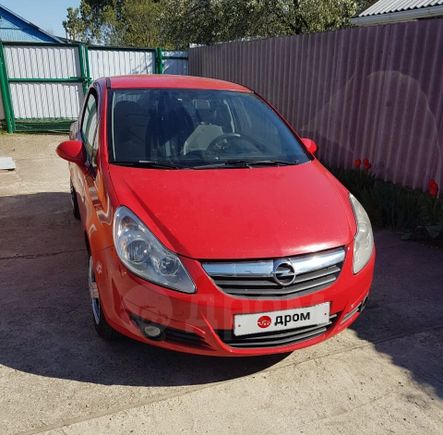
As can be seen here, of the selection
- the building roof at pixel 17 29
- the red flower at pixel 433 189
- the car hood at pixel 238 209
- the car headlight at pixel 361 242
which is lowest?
the red flower at pixel 433 189

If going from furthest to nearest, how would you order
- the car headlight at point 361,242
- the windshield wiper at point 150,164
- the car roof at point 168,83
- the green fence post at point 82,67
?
the green fence post at point 82,67, the car roof at point 168,83, the windshield wiper at point 150,164, the car headlight at point 361,242

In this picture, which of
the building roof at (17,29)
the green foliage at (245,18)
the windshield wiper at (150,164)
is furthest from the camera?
the building roof at (17,29)

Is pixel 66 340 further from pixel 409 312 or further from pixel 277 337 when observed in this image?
pixel 409 312

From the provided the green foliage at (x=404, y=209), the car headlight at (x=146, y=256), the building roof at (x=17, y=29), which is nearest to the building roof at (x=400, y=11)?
the green foliage at (x=404, y=209)

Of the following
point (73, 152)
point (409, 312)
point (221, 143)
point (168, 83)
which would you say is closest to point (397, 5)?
point (168, 83)

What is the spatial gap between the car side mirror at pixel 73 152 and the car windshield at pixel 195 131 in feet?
1.15

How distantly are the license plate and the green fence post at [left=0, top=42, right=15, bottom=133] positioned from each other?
10.6 m

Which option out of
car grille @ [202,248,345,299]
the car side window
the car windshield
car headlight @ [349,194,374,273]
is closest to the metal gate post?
the car side window

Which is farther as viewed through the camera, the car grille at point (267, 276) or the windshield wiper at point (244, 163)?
the windshield wiper at point (244, 163)

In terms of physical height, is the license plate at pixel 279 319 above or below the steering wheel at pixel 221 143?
below

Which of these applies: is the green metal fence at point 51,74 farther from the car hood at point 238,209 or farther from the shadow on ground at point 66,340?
the car hood at point 238,209

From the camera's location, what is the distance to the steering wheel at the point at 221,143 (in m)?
3.25

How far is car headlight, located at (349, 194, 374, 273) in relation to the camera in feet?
8.18

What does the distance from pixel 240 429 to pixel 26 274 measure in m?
2.45
